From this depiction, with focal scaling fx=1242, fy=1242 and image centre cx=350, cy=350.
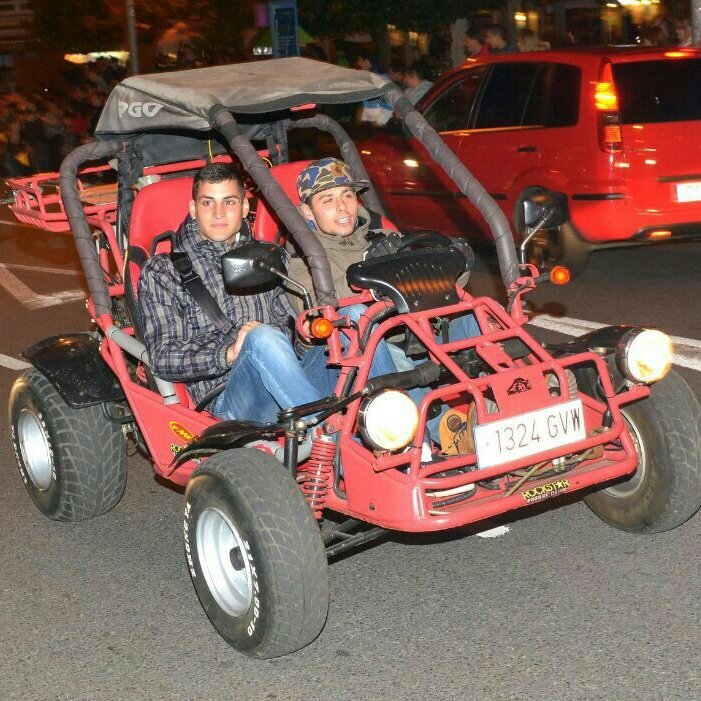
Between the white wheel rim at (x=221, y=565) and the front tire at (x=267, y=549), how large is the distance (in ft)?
0.09

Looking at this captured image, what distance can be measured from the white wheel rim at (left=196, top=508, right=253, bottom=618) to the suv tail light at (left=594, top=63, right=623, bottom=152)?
571cm

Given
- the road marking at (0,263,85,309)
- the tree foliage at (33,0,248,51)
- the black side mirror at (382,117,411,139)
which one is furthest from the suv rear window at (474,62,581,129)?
the tree foliage at (33,0,248,51)

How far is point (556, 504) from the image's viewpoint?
16.7 ft

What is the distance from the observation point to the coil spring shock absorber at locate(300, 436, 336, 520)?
4051 millimetres

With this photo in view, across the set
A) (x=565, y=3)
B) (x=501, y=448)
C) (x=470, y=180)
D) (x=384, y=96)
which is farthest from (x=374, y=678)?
(x=565, y=3)

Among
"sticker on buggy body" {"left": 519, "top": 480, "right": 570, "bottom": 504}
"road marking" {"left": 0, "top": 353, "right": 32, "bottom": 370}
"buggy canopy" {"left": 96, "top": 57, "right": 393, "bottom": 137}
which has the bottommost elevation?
"road marking" {"left": 0, "top": 353, "right": 32, "bottom": 370}

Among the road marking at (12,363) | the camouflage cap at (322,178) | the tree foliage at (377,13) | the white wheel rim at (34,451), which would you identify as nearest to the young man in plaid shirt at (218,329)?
the camouflage cap at (322,178)

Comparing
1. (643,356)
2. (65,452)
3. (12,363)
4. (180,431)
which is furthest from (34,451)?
(12,363)

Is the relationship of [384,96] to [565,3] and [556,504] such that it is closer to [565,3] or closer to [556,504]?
[556,504]

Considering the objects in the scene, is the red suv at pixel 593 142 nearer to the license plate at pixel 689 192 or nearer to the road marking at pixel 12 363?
the license plate at pixel 689 192

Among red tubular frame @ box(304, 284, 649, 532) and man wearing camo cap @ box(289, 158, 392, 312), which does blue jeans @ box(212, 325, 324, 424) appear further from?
man wearing camo cap @ box(289, 158, 392, 312)

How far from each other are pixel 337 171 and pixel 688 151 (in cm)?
490

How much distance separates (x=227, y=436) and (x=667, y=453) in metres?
1.56

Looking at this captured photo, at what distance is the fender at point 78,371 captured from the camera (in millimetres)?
5059
